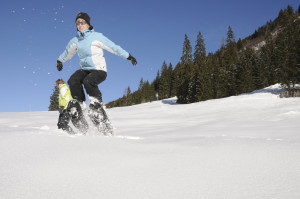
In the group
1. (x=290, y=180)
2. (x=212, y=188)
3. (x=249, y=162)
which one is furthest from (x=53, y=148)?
(x=290, y=180)

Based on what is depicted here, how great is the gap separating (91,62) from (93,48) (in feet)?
0.71

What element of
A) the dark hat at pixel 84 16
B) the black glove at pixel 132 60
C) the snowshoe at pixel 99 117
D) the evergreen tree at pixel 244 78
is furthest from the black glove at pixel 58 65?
the evergreen tree at pixel 244 78

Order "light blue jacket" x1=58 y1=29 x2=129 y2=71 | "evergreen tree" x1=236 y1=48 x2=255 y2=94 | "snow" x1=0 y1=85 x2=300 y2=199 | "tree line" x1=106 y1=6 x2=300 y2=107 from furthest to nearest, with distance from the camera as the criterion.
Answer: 1. "evergreen tree" x1=236 y1=48 x2=255 y2=94
2. "tree line" x1=106 y1=6 x2=300 y2=107
3. "light blue jacket" x1=58 y1=29 x2=129 y2=71
4. "snow" x1=0 y1=85 x2=300 y2=199

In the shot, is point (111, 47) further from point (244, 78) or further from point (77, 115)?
point (244, 78)

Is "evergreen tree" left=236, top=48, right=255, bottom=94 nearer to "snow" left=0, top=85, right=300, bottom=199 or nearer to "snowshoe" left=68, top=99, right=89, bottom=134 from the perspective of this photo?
"snowshoe" left=68, top=99, right=89, bottom=134

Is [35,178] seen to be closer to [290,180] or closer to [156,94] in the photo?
[290,180]

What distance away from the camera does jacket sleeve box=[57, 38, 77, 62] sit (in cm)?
345

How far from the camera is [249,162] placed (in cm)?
142

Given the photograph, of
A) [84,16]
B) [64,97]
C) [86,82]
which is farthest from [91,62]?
[64,97]

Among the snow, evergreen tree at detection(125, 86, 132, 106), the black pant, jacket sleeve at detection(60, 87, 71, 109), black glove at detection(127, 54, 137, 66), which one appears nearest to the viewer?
the snow

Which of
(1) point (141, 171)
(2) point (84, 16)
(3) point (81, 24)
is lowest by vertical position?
(1) point (141, 171)

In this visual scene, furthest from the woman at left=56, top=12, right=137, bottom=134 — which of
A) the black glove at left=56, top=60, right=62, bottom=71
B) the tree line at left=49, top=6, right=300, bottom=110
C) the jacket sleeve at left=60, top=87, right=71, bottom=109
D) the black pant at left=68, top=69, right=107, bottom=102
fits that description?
the tree line at left=49, top=6, right=300, bottom=110

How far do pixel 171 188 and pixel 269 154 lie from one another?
94cm

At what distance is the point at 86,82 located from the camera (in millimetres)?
3072
